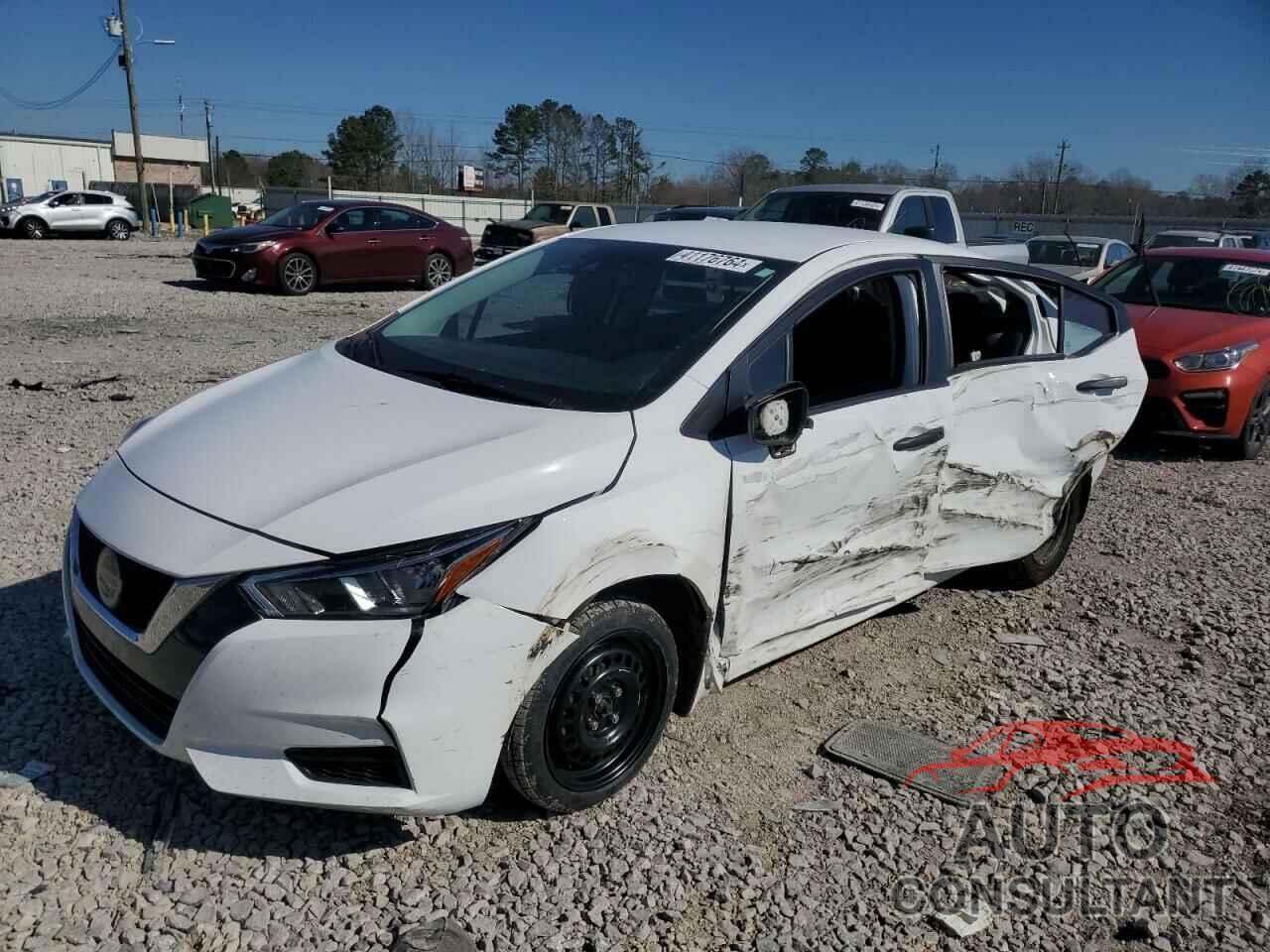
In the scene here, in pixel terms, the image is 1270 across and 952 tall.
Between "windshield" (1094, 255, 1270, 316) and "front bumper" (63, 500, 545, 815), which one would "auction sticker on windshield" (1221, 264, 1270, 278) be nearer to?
"windshield" (1094, 255, 1270, 316)

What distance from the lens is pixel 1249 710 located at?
3.87 meters

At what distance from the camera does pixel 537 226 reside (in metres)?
21.7

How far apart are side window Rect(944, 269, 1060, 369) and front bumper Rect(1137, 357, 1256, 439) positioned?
11.5ft

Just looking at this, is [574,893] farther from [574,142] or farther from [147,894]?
[574,142]

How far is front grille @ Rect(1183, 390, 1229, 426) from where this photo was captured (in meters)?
7.50

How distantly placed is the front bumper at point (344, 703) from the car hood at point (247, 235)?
1423cm

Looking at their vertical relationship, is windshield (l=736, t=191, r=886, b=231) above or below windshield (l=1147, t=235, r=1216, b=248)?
above

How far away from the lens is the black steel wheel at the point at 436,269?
57.5ft

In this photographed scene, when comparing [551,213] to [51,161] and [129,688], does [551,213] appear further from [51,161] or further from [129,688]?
[51,161]

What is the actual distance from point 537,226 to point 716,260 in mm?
18831

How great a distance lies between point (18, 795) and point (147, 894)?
649 millimetres

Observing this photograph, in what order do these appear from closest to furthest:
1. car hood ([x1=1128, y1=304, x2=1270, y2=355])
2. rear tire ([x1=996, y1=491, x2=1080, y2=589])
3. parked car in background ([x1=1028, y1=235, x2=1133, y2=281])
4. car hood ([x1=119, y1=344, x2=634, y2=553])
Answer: car hood ([x1=119, y1=344, x2=634, y2=553]) → rear tire ([x1=996, y1=491, x2=1080, y2=589]) → car hood ([x1=1128, y1=304, x2=1270, y2=355]) → parked car in background ([x1=1028, y1=235, x2=1133, y2=281])

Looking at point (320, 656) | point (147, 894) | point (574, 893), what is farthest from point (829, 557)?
point (147, 894)

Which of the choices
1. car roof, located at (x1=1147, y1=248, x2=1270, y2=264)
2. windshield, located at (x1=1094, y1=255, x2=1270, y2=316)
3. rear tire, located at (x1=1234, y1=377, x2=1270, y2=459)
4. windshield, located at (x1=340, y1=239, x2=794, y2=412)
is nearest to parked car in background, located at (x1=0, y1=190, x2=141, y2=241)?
windshield, located at (x1=1094, y1=255, x2=1270, y2=316)
